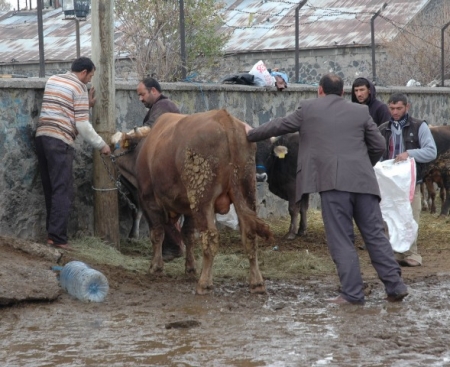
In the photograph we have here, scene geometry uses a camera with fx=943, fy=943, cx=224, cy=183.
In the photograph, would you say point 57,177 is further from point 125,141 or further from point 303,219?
point 303,219

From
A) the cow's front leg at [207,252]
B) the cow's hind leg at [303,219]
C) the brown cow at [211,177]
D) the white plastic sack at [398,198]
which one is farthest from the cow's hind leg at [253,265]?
the cow's hind leg at [303,219]

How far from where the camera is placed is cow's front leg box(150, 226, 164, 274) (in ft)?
29.5

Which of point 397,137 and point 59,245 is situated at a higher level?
point 397,137

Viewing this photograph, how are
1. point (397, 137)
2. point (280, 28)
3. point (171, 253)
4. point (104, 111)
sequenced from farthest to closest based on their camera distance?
point (280, 28) < point (104, 111) < point (171, 253) < point (397, 137)

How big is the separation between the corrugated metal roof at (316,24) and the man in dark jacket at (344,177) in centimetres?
1775

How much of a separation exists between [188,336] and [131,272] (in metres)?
2.67

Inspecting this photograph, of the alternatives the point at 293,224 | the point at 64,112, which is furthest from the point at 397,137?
the point at 64,112

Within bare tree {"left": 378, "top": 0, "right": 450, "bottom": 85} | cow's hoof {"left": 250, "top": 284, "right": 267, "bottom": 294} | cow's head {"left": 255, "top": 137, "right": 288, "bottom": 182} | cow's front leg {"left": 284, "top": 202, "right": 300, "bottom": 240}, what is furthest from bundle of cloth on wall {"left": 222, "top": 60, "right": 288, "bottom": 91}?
bare tree {"left": 378, "top": 0, "right": 450, "bottom": 85}

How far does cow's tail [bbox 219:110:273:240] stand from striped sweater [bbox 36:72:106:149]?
2.05m

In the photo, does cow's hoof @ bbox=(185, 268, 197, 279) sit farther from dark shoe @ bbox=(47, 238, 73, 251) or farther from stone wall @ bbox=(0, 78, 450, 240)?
stone wall @ bbox=(0, 78, 450, 240)

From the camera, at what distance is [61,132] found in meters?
9.44

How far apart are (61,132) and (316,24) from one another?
18.3 meters

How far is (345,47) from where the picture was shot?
25156 mm

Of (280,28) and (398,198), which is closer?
(398,198)
